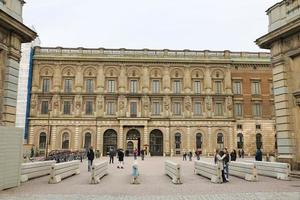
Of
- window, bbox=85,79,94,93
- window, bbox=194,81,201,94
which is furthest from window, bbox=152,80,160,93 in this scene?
window, bbox=85,79,94,93

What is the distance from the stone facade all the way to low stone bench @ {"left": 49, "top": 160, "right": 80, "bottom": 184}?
11.4 metres

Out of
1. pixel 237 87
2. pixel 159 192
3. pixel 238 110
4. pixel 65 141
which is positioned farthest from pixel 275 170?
pixel 65 141

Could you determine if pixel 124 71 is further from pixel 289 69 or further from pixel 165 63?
pixel 289 69

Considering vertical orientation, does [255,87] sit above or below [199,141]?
above

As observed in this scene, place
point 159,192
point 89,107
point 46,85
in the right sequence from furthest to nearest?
point 46,85 < point 89,107 < point 159,192

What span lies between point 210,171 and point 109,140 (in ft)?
114

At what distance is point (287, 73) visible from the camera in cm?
1684

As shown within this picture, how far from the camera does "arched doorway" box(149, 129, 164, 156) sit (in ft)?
160

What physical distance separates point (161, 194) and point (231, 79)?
139 feet

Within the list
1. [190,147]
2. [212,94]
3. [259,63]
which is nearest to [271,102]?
[259,63]

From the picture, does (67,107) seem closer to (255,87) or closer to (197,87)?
(197,87)

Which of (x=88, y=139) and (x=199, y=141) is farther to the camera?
(x=199, y=141)

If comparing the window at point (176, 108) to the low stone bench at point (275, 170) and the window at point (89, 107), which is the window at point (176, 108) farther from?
the low stone bench at point (275, 170)

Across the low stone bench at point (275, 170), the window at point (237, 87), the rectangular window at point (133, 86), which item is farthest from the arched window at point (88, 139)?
the low stone bench at point (275, 170)
